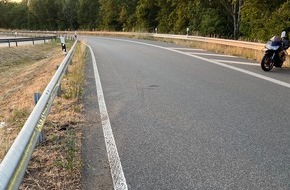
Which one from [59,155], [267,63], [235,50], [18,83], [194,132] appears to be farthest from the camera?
[235,50]

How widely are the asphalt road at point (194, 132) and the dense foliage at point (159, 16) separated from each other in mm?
16840

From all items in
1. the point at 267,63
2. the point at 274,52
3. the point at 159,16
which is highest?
the point at 159,16

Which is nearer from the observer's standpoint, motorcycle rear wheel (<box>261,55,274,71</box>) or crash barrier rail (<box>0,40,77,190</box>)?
crash barrier rail (<box>0,40,77,190</box>)

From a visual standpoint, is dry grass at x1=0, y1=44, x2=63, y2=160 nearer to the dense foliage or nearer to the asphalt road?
the asphalt road

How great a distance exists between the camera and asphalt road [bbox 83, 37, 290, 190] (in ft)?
12.5

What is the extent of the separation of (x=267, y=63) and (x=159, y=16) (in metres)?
45.5

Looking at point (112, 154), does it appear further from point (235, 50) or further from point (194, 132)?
point (235, 50)

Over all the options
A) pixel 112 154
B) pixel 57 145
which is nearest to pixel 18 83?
pixel 57 145

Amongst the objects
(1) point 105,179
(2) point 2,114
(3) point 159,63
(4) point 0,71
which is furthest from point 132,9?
(1) point 105,179

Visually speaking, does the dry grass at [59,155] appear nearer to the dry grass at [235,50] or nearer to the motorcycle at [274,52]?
the motorcycle at [274,52]

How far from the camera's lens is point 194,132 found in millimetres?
5246

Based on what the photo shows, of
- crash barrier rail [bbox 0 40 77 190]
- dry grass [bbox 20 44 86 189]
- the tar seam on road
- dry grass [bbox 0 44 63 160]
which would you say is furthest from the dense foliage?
crash barrier rail [bbox 0 40 77 190]

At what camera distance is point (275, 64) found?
11.1 metres

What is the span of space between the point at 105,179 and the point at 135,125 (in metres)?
1.94
